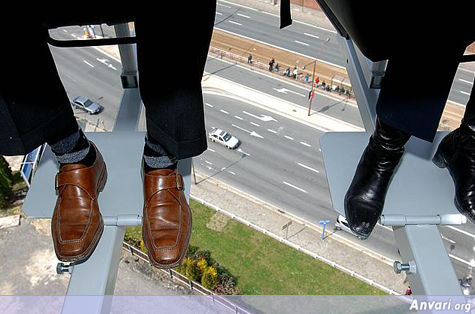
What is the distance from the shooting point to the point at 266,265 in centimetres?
598

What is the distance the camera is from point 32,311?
18.5ft

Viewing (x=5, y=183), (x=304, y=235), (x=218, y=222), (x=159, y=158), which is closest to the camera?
(x=159, y=158)

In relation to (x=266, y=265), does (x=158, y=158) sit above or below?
above

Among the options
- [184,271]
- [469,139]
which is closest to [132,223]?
[469,139]

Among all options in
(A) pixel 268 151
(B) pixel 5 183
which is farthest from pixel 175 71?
(B) pixel 5 183

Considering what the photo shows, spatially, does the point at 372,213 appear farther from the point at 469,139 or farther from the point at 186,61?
the point at 186,61

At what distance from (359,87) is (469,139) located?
2.24 feet

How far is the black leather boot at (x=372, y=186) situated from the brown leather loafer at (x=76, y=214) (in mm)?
925

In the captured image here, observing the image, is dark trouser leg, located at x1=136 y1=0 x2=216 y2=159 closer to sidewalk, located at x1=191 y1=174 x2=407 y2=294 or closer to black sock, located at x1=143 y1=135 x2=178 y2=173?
black sock, located at x1=143 y1=135 x2=178 y2=173

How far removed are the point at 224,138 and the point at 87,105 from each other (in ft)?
9.43

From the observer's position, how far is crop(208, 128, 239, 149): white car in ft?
25.9

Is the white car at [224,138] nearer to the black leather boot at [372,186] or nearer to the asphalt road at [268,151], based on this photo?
the asphalt road at [268,151]

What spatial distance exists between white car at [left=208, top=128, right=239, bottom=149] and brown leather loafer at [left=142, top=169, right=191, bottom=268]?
20.6 ft

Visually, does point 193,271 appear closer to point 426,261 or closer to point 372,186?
point 372,186
